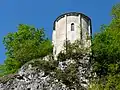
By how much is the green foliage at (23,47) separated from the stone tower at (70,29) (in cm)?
157

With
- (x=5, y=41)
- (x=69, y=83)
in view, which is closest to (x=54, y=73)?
(x=69, y=83)

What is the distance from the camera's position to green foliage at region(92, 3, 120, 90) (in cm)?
2699

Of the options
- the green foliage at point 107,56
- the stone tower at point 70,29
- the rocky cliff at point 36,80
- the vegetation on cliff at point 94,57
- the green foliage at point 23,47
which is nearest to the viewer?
the rocky cliff at point 36,80

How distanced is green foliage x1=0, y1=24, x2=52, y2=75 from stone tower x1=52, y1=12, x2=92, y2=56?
1.57m

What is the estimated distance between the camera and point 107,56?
2936 cm

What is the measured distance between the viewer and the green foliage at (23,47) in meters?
33.6

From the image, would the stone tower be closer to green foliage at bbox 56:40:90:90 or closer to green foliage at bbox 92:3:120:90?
green foliage at bbox 56:40:90:90

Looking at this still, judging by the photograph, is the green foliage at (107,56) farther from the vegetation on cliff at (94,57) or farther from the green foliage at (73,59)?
the green foliage at (73,59)

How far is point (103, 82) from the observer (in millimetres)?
27172

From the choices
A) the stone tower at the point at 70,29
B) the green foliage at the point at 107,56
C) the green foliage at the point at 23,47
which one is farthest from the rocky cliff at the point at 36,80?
the green foliage at the point at 23,47

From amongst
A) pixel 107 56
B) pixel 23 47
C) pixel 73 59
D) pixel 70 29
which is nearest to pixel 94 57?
pixel 107 56

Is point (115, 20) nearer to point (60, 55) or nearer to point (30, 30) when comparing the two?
point (60, 55)

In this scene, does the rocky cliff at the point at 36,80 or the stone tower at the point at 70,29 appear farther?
the stone tower at the point at 70,29

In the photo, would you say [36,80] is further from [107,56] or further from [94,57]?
[107,56]
